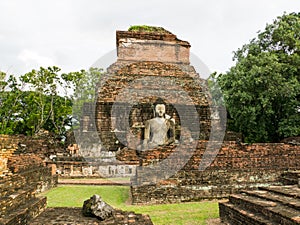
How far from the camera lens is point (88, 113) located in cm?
1435

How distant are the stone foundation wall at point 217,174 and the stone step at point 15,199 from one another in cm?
246

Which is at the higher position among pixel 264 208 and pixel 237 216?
pixel 264 208

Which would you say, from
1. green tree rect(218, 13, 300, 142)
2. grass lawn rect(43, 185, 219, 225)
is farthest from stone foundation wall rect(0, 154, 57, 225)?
green tree rect(218, 13, 300, 142)

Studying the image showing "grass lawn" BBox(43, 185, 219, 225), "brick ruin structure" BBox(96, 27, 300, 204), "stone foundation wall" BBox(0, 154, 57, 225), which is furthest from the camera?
"brick ruin structure" BBox(96, 27, 300, 204)

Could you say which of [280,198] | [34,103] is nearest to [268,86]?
[280,198]

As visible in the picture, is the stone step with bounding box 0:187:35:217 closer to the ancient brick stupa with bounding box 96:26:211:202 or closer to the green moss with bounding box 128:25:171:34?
the ancient brick stupa with bounding box 96:26:211:202

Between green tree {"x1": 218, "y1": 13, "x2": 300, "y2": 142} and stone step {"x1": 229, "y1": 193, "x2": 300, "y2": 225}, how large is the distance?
9.33 m

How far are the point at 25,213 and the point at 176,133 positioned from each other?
10.0m

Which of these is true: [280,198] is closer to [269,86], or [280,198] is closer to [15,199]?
[15,199]

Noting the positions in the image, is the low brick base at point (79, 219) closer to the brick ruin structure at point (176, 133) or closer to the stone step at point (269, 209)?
the stone step at point (269, 209)

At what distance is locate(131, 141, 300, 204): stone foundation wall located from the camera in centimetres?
653

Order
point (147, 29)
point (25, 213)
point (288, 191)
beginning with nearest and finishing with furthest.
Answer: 1. point (25, 213)
2. point (288, 191)
3. point (147, 29)

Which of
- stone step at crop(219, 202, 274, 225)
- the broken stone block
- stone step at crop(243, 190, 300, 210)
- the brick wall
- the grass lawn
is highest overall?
the brick wall

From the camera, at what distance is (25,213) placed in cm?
387
